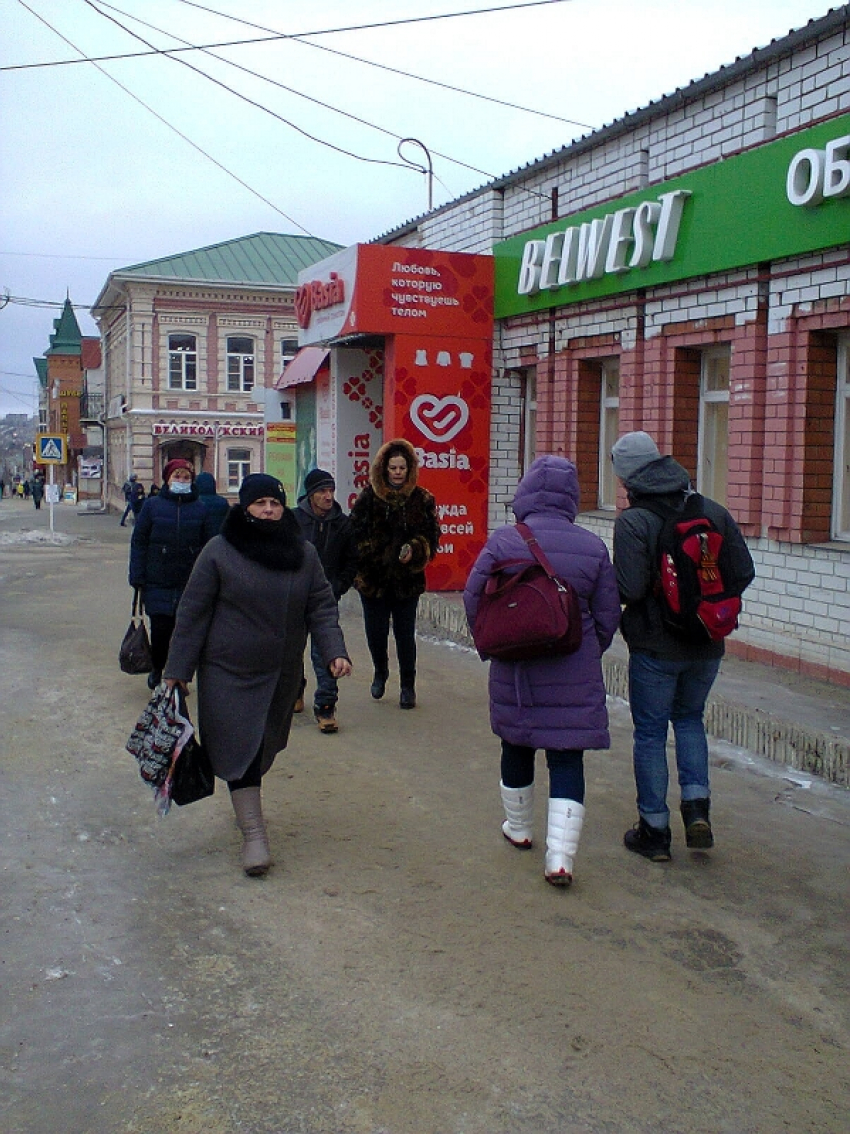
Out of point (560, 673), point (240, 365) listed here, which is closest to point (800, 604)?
point (560, 673)

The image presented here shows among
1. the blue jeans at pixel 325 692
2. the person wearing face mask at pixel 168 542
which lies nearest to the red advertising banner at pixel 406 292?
the person wearing face mask at pixel 168 542

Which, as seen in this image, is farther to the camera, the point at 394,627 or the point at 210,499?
the point at 210,499

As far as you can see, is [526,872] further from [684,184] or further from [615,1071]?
[684,184]

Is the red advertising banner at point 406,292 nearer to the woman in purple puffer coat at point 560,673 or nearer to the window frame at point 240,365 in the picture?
the woman in purple puffer coat at point 560,673

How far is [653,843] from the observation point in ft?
16.9

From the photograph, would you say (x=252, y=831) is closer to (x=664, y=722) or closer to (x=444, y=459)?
(x=664, y=722)

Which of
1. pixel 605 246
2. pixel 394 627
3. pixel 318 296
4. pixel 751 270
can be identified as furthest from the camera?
pixel 318 296

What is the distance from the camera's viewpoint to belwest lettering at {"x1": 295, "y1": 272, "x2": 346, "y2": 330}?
43.4ft

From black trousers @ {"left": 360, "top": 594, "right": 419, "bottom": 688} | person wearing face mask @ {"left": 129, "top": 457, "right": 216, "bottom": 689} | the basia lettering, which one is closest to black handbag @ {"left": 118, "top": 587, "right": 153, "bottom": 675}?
person wearing face mask @ {"left": 129, "top": 457, "right": 216, "bottom": 689}

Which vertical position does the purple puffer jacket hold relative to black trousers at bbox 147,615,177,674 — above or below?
above

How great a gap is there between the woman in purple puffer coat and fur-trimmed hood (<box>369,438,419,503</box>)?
111 inches

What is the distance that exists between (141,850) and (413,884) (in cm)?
127

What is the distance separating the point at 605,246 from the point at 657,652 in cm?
684

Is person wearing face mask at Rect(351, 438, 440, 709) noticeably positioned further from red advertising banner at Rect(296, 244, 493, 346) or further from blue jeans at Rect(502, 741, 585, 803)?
red advertising banner at Rect(296, 244, 493, 346)
